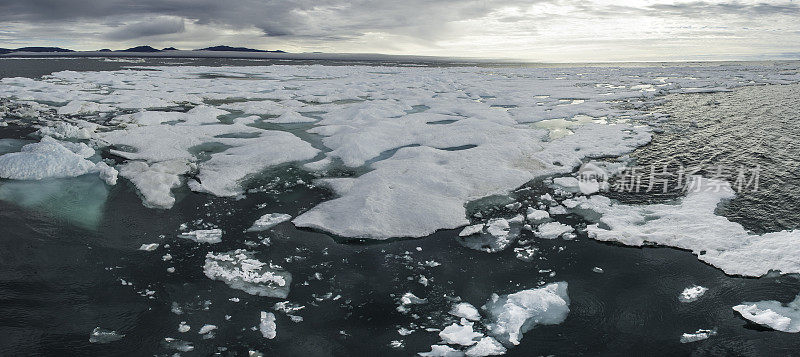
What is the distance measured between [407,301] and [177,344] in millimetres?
1989

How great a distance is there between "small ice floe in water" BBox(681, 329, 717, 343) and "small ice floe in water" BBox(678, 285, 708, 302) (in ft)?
1.66

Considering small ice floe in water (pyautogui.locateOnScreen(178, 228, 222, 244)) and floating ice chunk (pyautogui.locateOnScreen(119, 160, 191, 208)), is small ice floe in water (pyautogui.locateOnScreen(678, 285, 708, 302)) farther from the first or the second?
floating ice chunk (pyautogui.locateOnScreen(119, 160, 191, 208))

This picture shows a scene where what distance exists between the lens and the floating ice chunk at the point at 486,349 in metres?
3.57

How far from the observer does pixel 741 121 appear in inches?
534

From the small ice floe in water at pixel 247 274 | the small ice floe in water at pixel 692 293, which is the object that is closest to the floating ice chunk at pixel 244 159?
the small ice floe in water at pixel 247 274

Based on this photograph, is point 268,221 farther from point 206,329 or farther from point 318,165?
point 318,165

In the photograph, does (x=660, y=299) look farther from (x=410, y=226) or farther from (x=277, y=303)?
(x=277, y=303)

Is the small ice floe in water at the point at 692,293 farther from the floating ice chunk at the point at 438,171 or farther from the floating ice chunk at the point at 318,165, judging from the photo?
the floating ice chunk at the point at 318,165

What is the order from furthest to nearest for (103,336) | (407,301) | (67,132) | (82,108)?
(82,108)
(67,132)
(407,301)
(103,336)

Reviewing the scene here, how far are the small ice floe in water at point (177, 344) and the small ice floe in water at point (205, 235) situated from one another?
6.06 ft

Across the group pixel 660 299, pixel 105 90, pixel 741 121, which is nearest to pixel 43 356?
pixel 660 299

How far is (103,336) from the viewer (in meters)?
3.71

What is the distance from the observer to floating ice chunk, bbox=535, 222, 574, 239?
5645 mm

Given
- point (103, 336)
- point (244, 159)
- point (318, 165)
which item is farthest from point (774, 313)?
point (244, 159)
